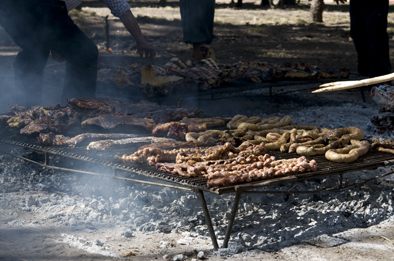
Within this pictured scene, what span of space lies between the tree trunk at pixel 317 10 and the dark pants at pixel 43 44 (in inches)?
718

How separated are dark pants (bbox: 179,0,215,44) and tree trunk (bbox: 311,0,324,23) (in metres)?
14.0

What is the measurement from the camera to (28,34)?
5902mm

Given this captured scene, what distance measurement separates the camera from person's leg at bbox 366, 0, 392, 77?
24.7 ft

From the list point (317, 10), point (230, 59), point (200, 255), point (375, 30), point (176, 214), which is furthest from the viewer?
point (317, 10)

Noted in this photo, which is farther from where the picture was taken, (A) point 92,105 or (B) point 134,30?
(B) point 134,30

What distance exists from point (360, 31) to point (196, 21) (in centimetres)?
357

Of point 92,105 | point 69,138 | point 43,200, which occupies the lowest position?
point 43,200

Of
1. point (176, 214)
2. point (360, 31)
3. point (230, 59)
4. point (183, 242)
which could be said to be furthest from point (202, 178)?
point (230, 59)

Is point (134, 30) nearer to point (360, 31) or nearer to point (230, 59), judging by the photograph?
point (360, 31)

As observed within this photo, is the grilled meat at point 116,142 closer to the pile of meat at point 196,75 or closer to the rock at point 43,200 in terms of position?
the rock at point 43,200

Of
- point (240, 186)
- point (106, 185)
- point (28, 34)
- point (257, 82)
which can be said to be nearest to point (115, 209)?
point (106, 185)

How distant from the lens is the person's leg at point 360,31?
26.7 ft

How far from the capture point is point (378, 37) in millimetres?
7668

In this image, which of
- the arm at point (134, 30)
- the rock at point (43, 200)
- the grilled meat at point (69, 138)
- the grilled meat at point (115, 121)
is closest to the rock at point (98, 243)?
the rock at point (43, 200)
